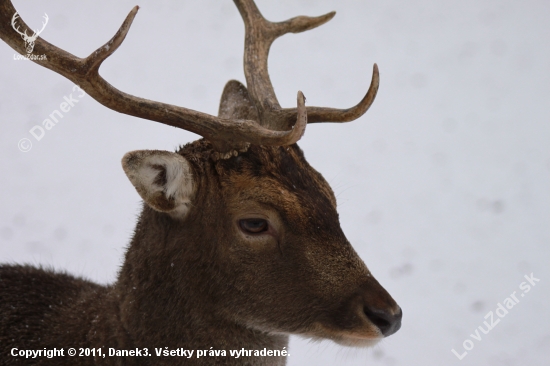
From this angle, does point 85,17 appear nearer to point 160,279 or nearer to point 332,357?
point 332,357

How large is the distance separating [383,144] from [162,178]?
645cm

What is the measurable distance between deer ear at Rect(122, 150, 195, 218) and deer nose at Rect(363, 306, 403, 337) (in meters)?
1.21

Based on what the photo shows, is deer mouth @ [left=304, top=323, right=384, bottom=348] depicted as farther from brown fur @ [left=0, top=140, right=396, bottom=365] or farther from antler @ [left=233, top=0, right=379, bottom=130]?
antler @ [left=233, top=0, right=379, bottom=130]

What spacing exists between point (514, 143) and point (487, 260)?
114 inches

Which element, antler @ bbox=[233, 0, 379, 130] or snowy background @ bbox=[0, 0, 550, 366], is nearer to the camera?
antler @ bbox=[233, 0, 379, 130]

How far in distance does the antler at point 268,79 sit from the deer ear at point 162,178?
0.81 m

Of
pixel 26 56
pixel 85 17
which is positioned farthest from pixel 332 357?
pixel 85 17

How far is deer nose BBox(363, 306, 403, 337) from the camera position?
3307 millimetres

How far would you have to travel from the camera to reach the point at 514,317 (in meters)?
6.41

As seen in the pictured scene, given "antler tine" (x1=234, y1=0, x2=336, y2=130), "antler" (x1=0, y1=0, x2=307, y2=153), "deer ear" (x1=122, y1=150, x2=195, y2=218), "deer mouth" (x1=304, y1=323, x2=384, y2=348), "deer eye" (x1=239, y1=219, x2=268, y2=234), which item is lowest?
"deer mouth" (x1=304, y1=323, x2=384, y2=348)
